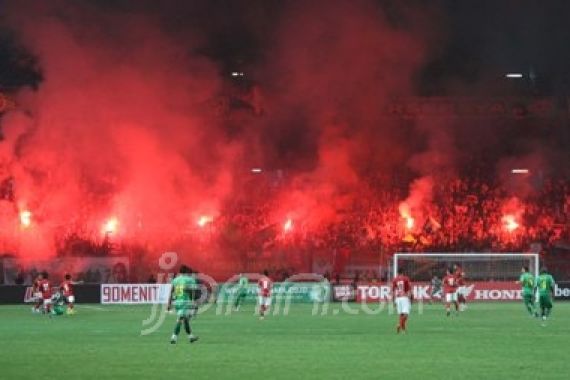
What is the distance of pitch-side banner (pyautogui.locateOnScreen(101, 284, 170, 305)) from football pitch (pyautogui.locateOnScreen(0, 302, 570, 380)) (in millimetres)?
12616

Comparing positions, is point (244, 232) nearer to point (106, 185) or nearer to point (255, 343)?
point (106, 185)

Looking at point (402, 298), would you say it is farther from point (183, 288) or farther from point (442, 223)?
point (442, 223)

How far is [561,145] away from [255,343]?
4750cm

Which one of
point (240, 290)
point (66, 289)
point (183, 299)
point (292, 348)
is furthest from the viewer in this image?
point (240, 290)

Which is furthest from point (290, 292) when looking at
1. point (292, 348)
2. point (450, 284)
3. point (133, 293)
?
point (292, 348)

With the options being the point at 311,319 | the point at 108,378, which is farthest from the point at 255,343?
the point at 311,319

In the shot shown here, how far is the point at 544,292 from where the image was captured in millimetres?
32312

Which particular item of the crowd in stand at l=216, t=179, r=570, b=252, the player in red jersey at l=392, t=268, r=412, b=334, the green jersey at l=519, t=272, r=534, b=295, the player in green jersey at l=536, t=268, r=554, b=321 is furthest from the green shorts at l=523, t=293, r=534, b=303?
the crowd in stand at l=216, t=179, r=570, b=252

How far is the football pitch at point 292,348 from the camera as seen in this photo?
57.2 feet

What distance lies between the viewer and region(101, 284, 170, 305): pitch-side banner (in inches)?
1913

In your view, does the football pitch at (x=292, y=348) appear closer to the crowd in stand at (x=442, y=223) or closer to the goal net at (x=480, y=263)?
the goal net at (x=480, y=263)

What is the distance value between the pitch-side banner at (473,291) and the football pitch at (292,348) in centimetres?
1454

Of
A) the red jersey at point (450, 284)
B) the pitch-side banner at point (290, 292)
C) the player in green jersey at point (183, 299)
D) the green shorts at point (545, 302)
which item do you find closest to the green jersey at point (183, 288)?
the player in green jersey at point (183, 299)

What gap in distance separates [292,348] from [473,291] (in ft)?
97.9
